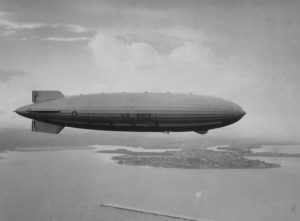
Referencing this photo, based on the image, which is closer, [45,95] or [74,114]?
[74,114]

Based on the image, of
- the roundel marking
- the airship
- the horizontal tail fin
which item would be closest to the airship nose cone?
the horizontal tail fin

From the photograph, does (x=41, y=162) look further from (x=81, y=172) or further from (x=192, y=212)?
(x=192, y=212)

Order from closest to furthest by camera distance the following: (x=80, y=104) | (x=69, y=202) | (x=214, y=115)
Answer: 1. (x=214, y=115)
2. (x=80, y=104)
3. (x=69, y=202)

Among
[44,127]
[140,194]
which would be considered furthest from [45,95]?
[140,194]

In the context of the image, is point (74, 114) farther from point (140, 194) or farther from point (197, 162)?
point (197, 162)

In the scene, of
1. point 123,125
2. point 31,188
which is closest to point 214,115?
point 123,125

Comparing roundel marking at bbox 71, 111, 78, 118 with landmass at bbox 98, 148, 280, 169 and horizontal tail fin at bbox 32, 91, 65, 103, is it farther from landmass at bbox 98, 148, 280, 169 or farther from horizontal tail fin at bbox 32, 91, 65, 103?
landmass at bbox 98, 148, 280, 169
